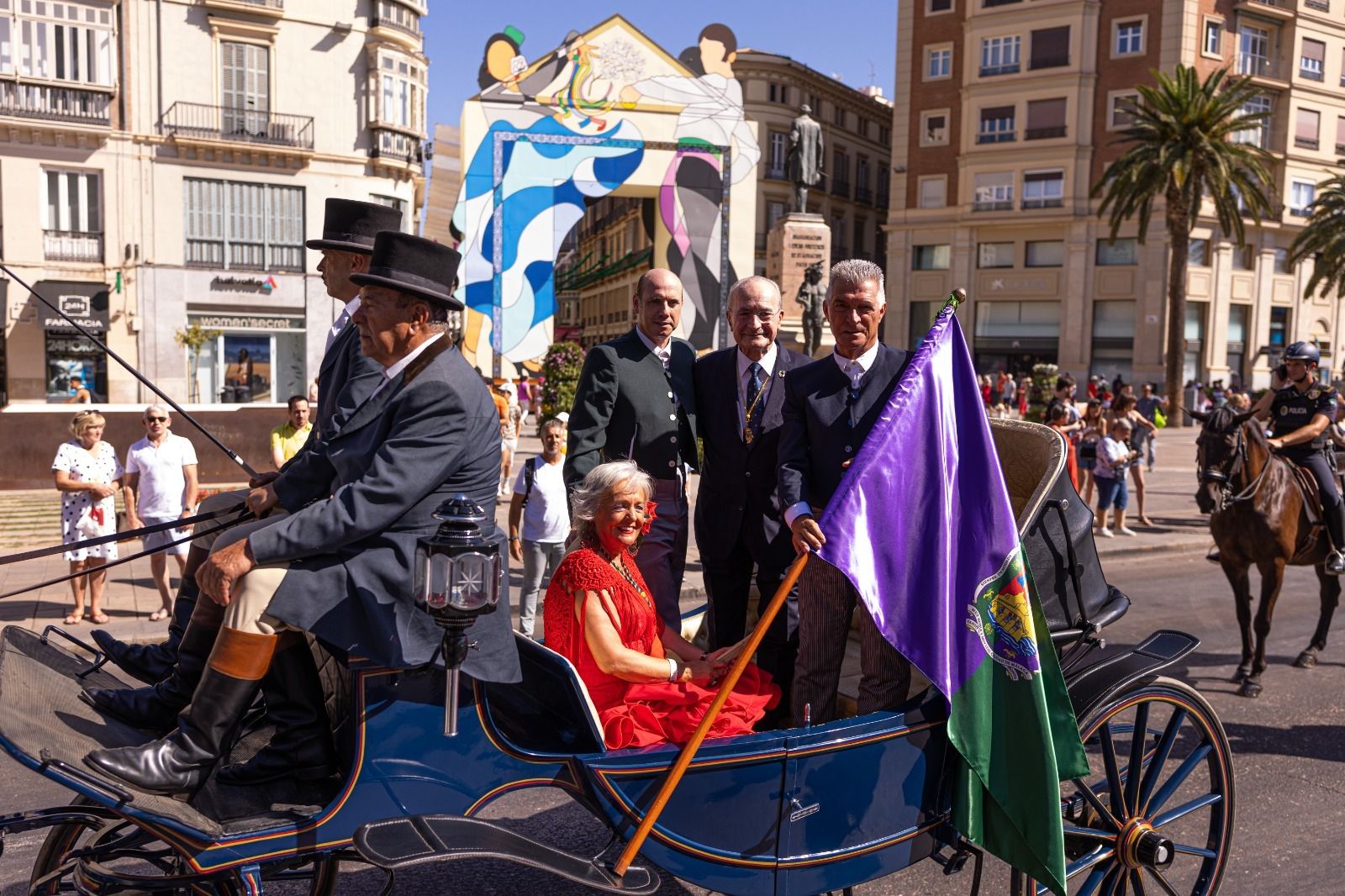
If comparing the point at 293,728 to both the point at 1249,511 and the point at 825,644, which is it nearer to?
the point at 825,644

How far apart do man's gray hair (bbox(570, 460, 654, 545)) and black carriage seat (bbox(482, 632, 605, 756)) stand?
2.16 ft

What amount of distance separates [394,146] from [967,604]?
31.3 m

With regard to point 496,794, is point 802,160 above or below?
above

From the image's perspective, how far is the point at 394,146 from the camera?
104ft

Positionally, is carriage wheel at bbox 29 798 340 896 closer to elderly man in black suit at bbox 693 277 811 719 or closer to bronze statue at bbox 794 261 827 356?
elderly man in black suit at bbox 693 277 811 719

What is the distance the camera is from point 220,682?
2904mm

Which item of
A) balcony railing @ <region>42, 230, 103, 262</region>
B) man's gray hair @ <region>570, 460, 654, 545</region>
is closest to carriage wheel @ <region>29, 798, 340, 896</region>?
man's gray hair @ <region>570, 460, 654, 545</region>

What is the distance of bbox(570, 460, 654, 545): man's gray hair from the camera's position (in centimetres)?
375

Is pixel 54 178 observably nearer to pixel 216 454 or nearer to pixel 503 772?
pixel 216 454

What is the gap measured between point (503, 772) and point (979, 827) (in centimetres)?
150

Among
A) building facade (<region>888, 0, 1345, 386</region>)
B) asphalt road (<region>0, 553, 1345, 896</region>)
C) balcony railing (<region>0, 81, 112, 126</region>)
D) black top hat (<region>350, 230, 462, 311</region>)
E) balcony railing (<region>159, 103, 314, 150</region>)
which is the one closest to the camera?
black top hat (<region>350, 230, 462, 311</region>)

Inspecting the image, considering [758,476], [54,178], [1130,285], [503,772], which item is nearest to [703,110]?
[54,178]

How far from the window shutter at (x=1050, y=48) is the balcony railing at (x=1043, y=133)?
2524 mm

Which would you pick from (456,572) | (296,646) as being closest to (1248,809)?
(456,572)
